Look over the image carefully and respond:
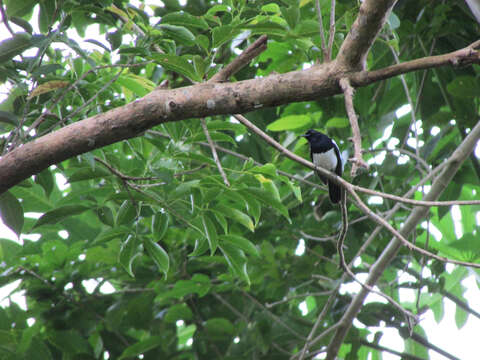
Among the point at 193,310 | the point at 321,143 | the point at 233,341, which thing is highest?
the point at 321,143

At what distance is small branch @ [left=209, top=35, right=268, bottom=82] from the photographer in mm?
2076

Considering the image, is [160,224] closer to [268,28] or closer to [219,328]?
[268,28]

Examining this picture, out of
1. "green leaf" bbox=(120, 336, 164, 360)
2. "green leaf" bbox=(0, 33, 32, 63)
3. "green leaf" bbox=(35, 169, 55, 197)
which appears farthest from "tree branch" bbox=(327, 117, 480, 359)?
"green leaf" bbox=(0, 33, 32, 63)

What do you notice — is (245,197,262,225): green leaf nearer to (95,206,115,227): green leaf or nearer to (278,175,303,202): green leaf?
(278,175,303,202): green leaf

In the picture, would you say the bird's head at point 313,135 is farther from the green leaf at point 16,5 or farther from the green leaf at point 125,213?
the green leaf at point 16,5

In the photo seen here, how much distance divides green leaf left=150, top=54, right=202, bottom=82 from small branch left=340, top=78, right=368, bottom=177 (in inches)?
24.9

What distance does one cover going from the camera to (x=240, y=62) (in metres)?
2.14

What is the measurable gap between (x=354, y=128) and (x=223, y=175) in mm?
762

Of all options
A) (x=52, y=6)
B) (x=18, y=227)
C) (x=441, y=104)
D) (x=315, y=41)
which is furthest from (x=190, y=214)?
(x=441, y=104)

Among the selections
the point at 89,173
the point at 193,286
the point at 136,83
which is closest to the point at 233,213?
the point at 89,173

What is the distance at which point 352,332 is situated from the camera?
3.75 meters

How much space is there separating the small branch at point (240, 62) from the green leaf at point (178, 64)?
12cm

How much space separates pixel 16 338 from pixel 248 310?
1.63 metres

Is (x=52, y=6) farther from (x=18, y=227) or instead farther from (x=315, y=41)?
(x=315, y=41)
